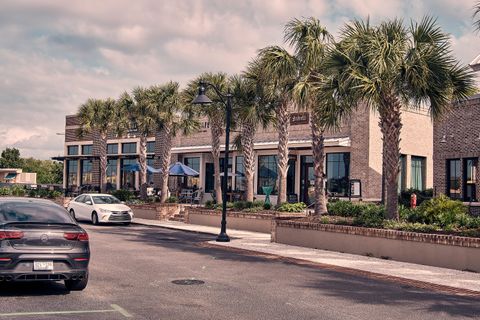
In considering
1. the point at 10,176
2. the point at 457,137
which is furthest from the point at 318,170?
the point at 10,176

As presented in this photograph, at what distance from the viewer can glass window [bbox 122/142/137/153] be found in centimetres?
5094

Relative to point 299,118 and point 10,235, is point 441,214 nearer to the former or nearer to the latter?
point 10,235

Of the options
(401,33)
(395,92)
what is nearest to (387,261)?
(395,92)

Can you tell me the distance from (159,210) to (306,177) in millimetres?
9156

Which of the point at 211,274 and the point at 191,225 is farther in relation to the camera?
the point at 191,225

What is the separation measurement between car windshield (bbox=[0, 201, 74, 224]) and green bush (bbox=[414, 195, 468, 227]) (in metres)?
10.5

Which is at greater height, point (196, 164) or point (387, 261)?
point (196, 164)

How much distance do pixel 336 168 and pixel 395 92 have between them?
15.7 metres

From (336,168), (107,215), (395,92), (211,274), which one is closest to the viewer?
(211,274)

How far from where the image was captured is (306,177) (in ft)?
111

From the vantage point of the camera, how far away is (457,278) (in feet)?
41.9

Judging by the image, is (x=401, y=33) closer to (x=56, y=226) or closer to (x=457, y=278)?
(x=457, y=278)

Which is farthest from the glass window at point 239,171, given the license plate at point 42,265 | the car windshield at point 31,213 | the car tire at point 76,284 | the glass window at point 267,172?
the license plate at point 42,265

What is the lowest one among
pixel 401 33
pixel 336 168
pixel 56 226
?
pixel 56 226
